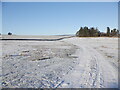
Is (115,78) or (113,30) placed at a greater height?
(113,30)

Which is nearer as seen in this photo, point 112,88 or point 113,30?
point 112,88

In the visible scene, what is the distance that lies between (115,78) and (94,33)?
73.3 meters

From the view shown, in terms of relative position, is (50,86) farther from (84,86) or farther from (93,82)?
(93,82)

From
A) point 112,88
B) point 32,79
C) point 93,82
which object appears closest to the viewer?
point 112,88

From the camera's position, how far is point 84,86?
4.52 m

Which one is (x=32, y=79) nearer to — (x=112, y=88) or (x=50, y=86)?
(x=50, y=86)

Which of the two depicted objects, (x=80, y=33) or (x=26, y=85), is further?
(x=80, y=33)

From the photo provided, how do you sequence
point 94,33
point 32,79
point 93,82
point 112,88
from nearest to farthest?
point 112,88
point 93,82
point 32,79
point 94,33

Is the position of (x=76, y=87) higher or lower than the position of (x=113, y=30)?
lower

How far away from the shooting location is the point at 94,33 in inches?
2995

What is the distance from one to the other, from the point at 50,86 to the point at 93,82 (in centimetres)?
159

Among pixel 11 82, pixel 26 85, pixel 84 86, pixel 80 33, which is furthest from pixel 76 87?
pixel 80 33

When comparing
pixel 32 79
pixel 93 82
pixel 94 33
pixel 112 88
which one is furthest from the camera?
pixel 94 33

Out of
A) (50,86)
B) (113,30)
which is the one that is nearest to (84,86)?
(50,86)
